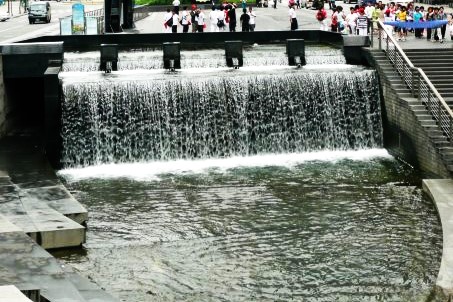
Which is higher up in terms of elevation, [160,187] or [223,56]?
[223,56]

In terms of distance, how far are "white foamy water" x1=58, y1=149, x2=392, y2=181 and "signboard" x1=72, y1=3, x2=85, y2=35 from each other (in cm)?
1462

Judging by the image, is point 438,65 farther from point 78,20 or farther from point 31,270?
point 31,270

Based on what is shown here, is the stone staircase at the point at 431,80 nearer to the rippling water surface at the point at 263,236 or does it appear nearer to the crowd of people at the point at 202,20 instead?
the rippling water surface at the point at 263,236

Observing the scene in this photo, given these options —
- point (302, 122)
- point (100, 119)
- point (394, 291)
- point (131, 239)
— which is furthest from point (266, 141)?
point (394, 291)

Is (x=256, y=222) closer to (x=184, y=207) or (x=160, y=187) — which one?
(x=184, y=207)

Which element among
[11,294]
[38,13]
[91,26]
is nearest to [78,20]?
[91,26]

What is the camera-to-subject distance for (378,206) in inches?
850

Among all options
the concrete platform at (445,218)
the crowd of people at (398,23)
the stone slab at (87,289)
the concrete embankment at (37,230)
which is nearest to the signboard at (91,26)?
the crowd of people at (398,23)

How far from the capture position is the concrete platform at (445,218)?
15656mm

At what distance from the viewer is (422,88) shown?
1059 inches

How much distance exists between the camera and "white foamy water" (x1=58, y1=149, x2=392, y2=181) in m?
25.7

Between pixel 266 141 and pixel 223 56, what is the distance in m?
6.32

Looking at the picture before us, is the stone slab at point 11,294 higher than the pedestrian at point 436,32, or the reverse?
the pedestrian at point 436,32

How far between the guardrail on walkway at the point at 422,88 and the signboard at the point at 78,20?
1538 centimetres
